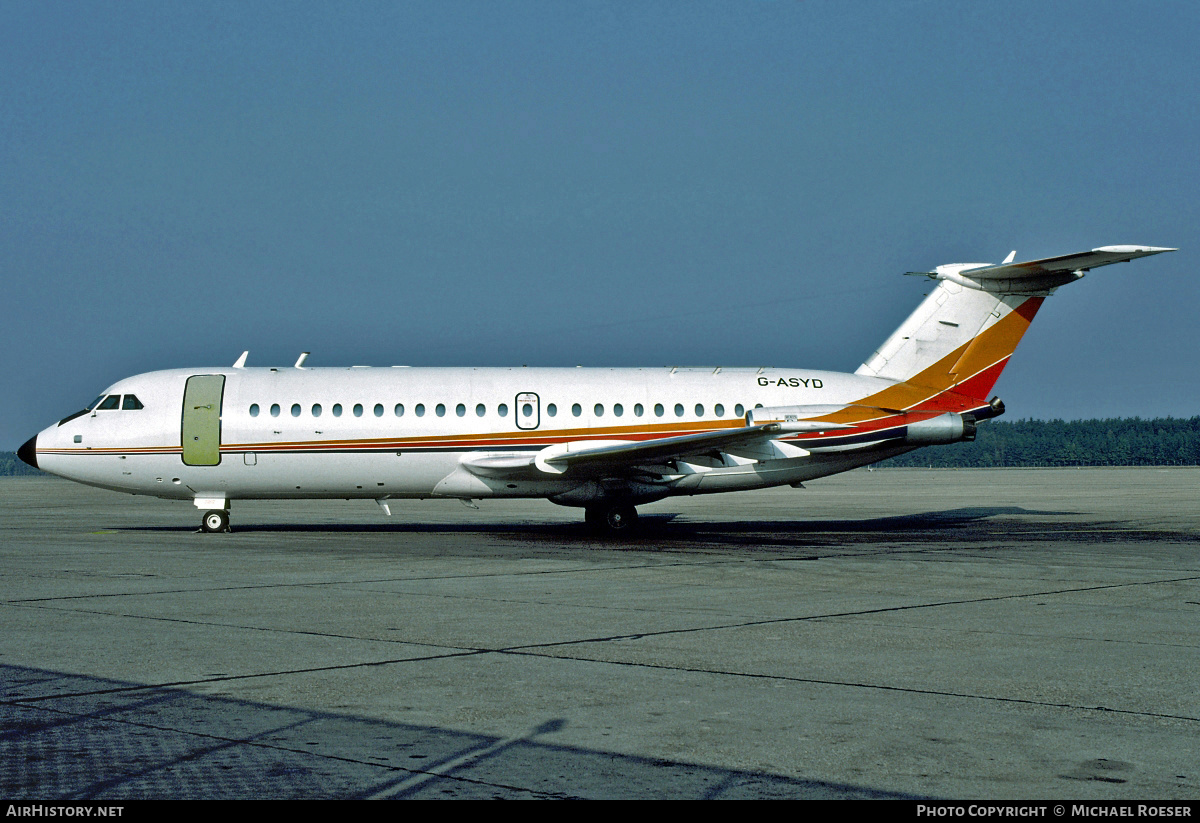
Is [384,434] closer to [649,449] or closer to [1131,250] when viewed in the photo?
[649,449]

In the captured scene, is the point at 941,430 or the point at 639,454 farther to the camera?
the point at 941,430

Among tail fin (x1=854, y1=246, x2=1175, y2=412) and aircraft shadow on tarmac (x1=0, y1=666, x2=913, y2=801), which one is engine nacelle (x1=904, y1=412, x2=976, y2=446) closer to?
tail fin (x1=854, y1=246, x2=1175, y2=412)

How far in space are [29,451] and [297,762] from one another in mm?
22647

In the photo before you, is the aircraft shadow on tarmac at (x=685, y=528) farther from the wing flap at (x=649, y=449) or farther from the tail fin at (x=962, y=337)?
the tail fin at (x=962, y=337)

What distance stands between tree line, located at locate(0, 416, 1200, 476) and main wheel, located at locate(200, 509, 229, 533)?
424 ft

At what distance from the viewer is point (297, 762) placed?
6004 mm

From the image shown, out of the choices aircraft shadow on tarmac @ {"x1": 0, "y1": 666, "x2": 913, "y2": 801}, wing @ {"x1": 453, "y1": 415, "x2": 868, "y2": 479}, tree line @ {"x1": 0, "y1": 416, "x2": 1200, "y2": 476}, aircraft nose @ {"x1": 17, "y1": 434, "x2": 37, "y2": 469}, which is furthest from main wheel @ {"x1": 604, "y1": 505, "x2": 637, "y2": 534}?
tree line @ {"x1": 0, "y1": 416, "x2": 1200, "y2": 476}

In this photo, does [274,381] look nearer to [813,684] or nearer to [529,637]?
[529,637]

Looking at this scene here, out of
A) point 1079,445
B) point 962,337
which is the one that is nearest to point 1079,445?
point 1079,445

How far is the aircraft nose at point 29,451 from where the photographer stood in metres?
25.4

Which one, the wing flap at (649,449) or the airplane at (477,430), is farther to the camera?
the airplane at (477,430)

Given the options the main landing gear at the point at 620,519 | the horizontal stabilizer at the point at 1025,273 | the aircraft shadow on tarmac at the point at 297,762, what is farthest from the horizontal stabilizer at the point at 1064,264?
the aircraft shadow on tarmac at the point at 297,762

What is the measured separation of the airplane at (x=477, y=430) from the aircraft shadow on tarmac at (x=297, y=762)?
17102mm

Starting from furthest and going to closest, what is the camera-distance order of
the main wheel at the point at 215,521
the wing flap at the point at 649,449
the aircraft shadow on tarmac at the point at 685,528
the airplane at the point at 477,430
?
the main wheel at the point at 215,521 < the airplane at the point at 477,430 < the aircraft shadow on tarmac at the point at 685,528 < the wing flap at the point at 649,449
